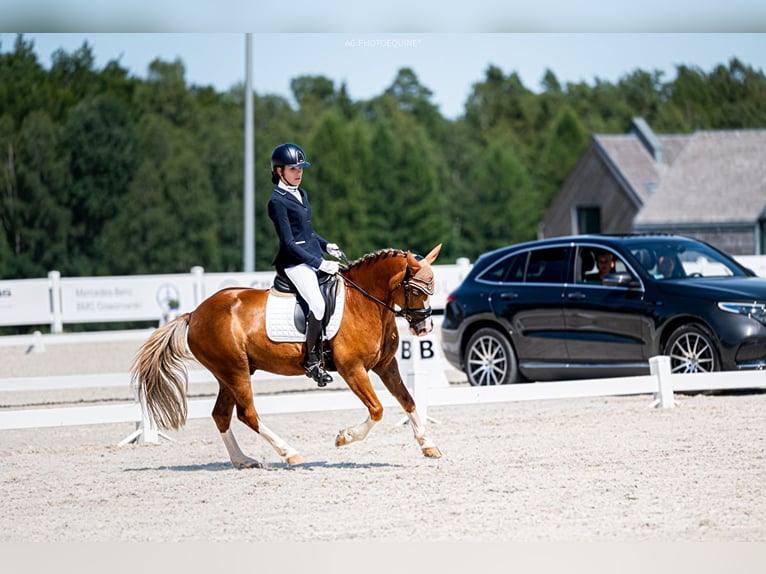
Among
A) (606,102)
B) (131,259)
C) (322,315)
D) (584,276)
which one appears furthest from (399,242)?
(322,315)

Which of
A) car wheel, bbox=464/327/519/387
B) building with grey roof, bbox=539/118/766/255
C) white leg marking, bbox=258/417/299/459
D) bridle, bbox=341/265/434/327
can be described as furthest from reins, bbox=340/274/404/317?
building with grey roof, bbox=539/118/766/255

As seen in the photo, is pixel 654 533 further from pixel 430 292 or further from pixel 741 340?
pixel 741 340

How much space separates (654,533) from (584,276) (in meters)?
6.95

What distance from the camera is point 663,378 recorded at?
1219 centimetres

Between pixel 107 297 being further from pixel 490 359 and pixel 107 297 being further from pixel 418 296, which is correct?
pixel 418 296

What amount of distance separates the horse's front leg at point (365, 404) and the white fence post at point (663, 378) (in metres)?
4.03

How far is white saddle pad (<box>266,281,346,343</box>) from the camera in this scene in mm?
9375

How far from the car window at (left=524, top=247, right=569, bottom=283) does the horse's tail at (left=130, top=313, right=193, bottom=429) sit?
5358 millimetres

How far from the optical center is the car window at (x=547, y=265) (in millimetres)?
13938

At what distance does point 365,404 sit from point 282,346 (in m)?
0.80

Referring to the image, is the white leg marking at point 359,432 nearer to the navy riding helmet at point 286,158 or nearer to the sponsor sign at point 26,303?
the navy riding helmet at point 286,158

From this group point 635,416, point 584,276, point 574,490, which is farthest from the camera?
point 584,276

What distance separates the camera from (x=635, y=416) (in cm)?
1199

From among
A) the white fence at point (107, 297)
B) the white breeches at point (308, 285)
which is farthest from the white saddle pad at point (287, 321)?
the white fence at point (107, 297)
